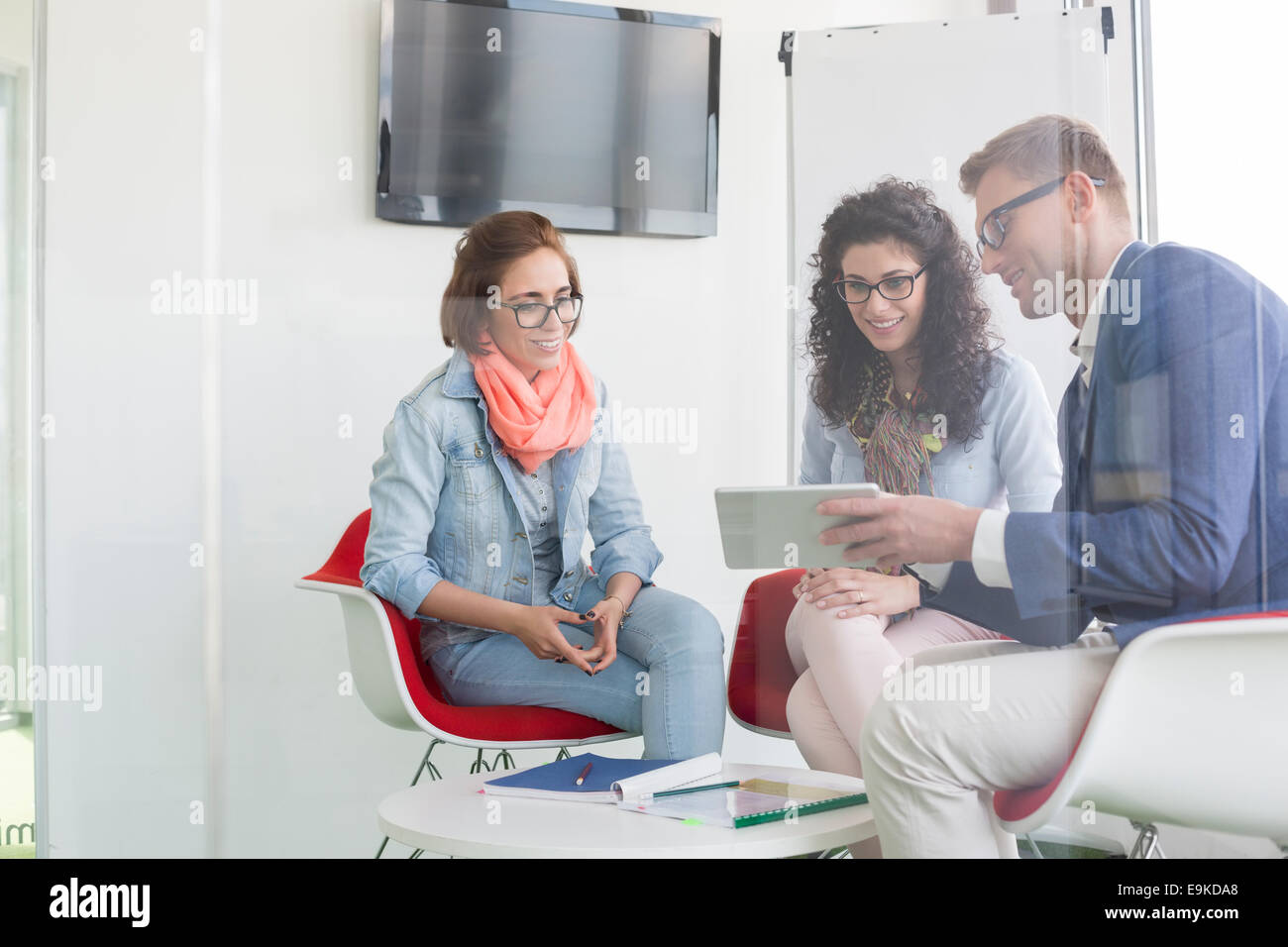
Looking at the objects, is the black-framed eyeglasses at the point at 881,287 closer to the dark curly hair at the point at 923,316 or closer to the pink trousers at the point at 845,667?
the dark curly hair at the point at 923,316

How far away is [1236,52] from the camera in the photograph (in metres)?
1.60

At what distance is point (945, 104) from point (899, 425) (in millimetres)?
658

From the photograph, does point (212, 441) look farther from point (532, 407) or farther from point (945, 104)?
point (945, 104)

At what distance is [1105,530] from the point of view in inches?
53.6

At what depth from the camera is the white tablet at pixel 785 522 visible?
1.54m

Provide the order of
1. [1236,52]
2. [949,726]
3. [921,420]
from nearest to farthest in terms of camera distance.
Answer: [949,726]
[1236,52]
[921,420]

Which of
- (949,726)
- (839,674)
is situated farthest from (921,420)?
(949,726)

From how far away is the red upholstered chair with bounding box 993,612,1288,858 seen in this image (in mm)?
1210

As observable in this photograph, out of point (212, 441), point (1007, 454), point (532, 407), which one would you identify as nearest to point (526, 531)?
point (532, 407)
